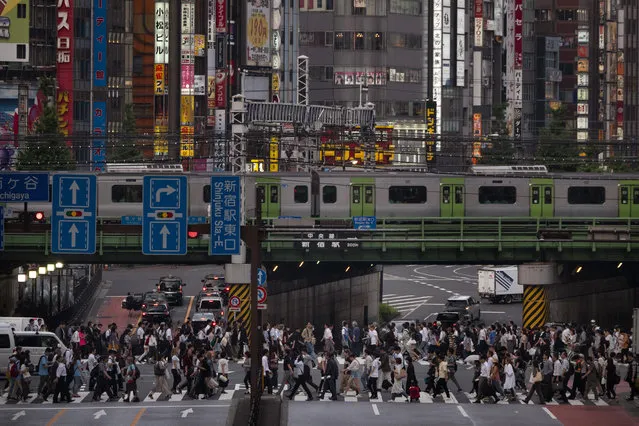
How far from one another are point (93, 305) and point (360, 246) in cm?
3130

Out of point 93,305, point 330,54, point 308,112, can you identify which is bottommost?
point 93,305

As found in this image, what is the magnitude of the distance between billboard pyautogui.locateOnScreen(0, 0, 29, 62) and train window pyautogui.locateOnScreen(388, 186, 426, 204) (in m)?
37.5

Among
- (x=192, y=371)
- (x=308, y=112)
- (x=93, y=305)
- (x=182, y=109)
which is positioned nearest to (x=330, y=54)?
(x=182, y=109)

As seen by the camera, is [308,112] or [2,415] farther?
[308,112]

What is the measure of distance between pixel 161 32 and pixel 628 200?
56.3 meters

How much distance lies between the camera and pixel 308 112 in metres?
76.0

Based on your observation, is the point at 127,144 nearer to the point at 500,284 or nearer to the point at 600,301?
the point at 500,284

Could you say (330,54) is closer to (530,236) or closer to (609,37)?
(609,37)

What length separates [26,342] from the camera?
4959 centimetres

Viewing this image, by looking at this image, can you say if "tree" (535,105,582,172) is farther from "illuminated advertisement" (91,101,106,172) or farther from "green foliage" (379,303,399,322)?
"illuminated advertisement" (91,101,106,172)

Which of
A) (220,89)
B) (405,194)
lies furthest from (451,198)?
(220,89)

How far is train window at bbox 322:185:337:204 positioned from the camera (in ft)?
228

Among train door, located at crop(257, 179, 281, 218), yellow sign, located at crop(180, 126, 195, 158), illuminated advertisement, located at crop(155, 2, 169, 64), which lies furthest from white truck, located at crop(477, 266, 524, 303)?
train door, located at crop(257, 179, 281, 218)

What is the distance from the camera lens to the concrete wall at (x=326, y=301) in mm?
76062
